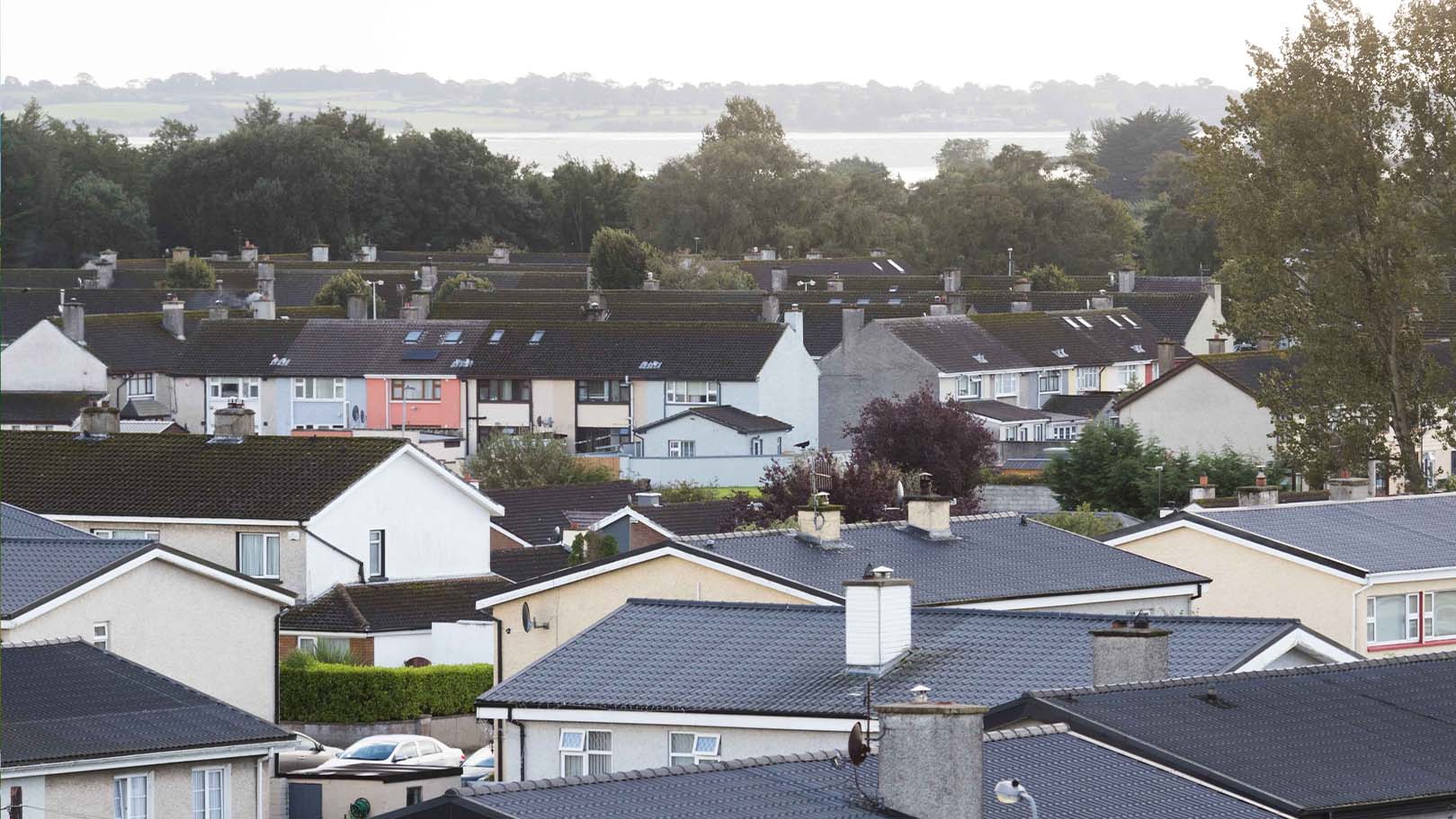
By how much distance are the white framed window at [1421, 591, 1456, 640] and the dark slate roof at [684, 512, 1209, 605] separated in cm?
415

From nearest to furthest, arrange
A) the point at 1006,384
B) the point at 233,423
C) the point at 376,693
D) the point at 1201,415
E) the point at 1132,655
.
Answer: the point at 1132,655, the point at 376,693, the point at 233,423, the point at 1201,415, the point at 1006,384

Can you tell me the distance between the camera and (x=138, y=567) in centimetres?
3459

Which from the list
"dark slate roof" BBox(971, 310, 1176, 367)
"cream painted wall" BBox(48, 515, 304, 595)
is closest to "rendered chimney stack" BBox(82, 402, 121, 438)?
"cream painted wall" BBox(48, 515, 304, 595)

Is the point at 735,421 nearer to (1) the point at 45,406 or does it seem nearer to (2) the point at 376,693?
(1) the point at 45,406

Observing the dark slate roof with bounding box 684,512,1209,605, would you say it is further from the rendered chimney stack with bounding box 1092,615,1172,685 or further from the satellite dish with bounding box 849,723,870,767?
the satellite dish with bounding box 849,723,870,767

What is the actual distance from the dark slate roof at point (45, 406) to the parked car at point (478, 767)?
46424 millimetres

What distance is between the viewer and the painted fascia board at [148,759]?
25109 millimetres

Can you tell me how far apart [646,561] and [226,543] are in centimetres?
1690

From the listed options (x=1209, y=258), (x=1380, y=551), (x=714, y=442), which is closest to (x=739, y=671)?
(x=1380, y=551)

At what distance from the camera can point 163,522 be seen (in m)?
47.2

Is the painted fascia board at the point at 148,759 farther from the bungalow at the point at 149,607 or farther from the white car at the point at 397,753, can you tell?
the white car at the point at 397,753

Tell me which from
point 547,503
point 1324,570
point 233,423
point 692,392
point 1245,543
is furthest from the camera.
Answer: point 692,392

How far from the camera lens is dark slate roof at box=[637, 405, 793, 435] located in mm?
77688

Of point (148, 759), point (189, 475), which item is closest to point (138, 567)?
point (148, 759)
